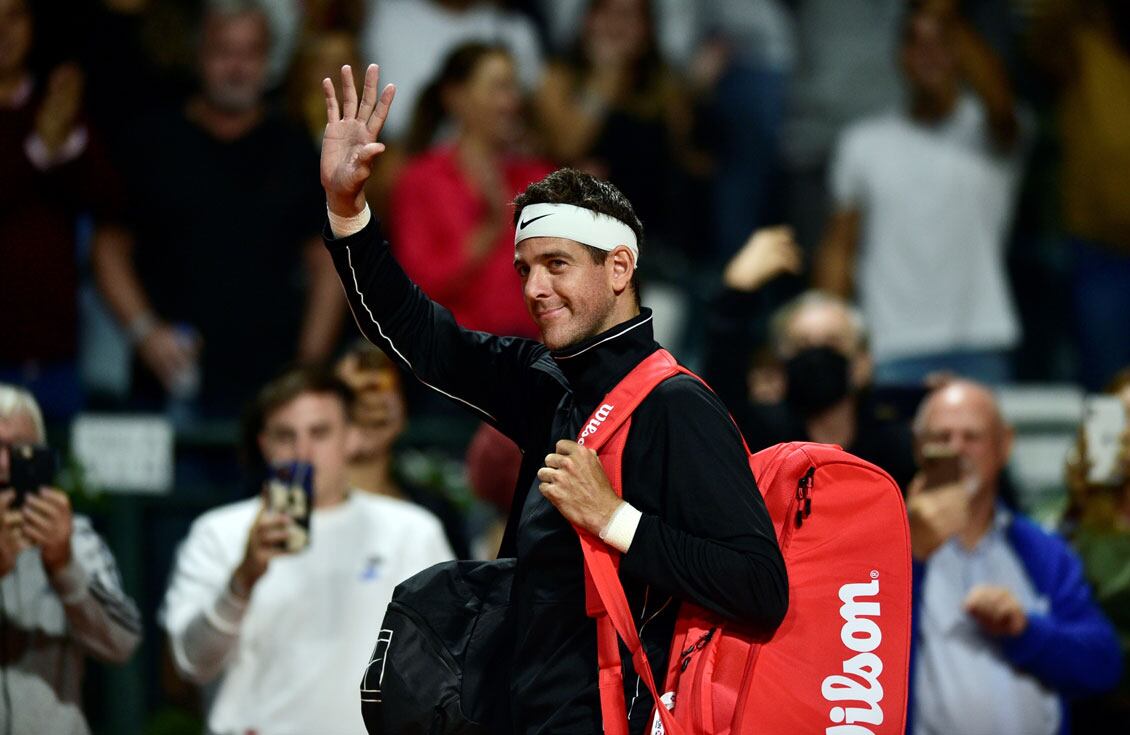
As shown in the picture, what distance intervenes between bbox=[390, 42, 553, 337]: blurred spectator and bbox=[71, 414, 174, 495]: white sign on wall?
1.38 meters

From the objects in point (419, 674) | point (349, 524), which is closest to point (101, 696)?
point (349, 524)

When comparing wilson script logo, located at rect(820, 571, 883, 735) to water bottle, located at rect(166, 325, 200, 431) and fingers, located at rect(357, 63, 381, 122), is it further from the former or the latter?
water bottle, located at rect(166, 325, 200, 431)

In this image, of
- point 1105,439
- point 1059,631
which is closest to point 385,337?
point 1059,631

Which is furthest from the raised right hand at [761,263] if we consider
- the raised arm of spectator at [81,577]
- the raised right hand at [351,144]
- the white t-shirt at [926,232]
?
the white t-shirt at [926,232]

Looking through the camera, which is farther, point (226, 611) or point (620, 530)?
point (226, 611)

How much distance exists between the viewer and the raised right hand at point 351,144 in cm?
388

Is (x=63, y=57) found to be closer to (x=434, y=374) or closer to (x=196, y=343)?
(x=196, y=343)

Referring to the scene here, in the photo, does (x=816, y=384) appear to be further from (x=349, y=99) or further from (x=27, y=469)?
(x=27, y=469)

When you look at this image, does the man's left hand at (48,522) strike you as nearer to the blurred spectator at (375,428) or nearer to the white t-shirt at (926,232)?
the blurred spectator at (375,428)

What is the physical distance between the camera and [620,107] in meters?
8.65

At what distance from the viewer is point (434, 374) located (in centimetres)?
411

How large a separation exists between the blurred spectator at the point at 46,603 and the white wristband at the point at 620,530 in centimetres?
209

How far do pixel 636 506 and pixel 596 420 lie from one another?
213 millimetres

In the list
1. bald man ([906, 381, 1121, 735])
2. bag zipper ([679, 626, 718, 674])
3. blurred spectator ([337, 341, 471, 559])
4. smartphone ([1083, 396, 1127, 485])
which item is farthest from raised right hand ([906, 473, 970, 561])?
bag zipper ([679, 626, 718, 674])
